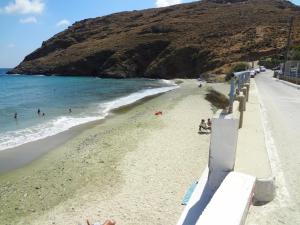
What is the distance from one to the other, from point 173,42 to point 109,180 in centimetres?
9278

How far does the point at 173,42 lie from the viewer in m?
102

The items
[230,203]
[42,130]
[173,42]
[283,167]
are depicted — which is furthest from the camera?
[173,42]

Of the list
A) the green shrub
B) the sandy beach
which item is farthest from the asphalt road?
the green shrub

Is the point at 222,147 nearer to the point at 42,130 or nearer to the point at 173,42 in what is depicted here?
the point at 42,130

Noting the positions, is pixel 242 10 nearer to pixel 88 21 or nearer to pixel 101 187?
pixel 88 21

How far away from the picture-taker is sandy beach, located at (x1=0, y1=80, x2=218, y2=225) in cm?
947

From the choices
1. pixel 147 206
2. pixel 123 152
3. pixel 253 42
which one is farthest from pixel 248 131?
pixel 253 42

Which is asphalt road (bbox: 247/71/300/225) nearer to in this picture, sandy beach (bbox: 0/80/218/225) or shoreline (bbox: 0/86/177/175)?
sandy beach (bbox: 0/80/218/225)

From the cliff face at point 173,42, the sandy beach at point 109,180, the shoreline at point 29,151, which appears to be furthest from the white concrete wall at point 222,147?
the cliff face at point 173,42

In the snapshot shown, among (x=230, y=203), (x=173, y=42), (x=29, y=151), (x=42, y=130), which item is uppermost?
(x=173, y=42)

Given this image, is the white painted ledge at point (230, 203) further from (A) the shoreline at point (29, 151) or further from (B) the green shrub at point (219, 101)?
(B) the green shrub at point (219, 101)

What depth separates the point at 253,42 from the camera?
8506cm

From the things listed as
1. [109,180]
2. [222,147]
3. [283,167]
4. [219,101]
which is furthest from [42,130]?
[222,147]

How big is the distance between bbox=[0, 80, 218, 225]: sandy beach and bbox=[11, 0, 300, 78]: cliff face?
64.2 meters
